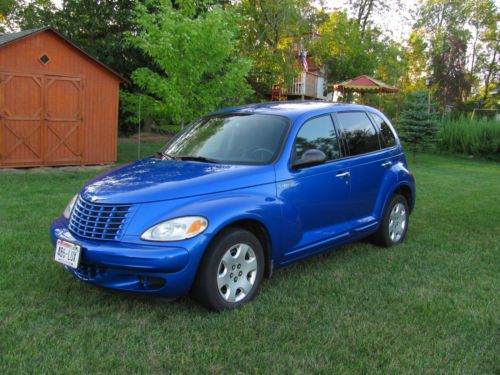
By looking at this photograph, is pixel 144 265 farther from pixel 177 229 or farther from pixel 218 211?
pixel 218 211

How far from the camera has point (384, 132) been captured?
6160 mm

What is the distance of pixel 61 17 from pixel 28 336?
2279 cm

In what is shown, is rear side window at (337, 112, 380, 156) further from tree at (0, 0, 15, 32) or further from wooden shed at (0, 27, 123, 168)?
tree at (0, 0, 15, 32)

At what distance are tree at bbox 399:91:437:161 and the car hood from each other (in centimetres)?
1687

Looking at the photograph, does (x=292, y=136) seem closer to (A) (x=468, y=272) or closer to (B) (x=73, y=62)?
(A) (x=468, y=272)

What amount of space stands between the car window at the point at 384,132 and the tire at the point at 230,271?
2.62 meters

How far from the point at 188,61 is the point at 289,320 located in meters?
9.07

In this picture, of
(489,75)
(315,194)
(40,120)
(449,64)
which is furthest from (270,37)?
(489,75)

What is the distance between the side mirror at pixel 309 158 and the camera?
15.0 ft

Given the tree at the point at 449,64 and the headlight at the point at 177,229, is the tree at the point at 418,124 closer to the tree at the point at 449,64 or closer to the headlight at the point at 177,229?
the headlight at the point at 177,229

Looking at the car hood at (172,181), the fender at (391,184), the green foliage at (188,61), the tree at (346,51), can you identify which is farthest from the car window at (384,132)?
the tree at (346,51)

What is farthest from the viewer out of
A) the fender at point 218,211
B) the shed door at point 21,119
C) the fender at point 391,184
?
the shed door at point 21,119

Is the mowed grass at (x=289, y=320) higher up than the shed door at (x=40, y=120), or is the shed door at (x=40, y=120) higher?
the shed door at (x=40, y=120)

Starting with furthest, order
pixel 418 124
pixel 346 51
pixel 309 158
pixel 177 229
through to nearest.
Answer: pixel 346 51 < pixel 418 124 < pixel 309 158 < pixel 177 229
